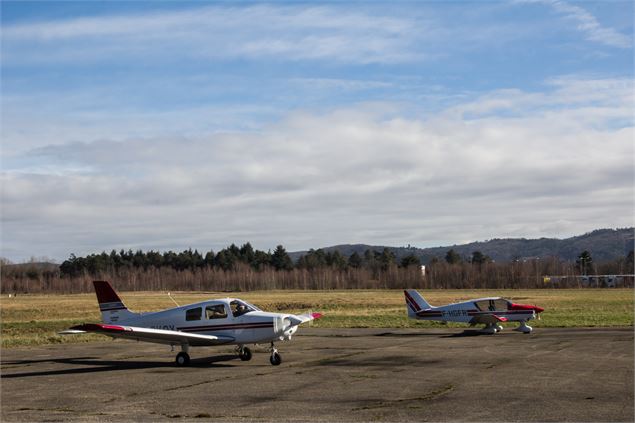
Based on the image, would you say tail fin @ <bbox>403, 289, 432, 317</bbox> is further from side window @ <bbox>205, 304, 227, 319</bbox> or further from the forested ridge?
the forested ridge

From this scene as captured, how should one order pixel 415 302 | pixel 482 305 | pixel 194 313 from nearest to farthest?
pixel 194 313
pixel 482 305
pixel 415 302

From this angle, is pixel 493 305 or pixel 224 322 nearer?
pixel 224 322

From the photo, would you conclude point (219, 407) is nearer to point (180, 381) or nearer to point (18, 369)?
point (180, 381)

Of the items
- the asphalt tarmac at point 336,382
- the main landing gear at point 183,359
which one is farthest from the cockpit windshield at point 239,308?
the main landing gear at point 183,359

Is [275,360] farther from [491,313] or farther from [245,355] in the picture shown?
[491,313]

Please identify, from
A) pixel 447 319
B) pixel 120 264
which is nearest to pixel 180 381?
pixel 447 319

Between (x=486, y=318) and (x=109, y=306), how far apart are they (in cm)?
1646

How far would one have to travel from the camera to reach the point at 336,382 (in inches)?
691

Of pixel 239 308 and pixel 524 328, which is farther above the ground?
pixel 239 308

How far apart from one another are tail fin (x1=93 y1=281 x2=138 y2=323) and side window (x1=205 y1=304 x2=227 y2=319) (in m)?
2.90

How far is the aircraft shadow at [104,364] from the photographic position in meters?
20.6

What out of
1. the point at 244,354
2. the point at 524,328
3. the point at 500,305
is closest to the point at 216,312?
the point at 244,354

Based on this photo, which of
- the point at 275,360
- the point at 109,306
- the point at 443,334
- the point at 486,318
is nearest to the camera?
the point at 275,360

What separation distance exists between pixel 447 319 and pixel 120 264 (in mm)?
173385
